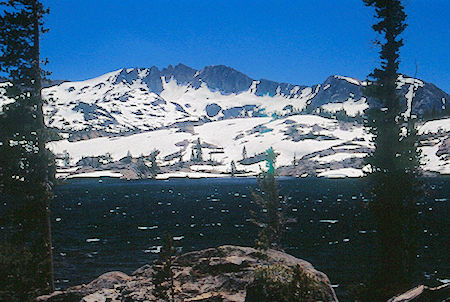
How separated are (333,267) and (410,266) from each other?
1650cm

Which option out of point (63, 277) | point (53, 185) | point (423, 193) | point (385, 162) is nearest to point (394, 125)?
point (385, 162)

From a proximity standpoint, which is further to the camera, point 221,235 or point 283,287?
point 221,235

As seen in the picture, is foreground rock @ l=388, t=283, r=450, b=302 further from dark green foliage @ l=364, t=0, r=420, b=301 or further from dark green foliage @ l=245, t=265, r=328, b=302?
dark green foliage @ l=364, t=0, r=420, b=301

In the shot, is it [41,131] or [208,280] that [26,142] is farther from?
[208,280]

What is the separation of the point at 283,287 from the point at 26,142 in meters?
17.4

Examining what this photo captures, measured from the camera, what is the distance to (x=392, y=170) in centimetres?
2578

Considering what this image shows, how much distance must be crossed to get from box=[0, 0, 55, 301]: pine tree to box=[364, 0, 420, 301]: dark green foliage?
20.9 metres

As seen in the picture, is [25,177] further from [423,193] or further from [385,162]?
[423,193]

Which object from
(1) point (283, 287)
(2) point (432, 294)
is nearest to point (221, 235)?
(1) point (283, 287)

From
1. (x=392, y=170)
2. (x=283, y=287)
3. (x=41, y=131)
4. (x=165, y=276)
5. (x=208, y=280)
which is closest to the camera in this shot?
(x=283, y=287)

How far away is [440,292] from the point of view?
10.2 meters

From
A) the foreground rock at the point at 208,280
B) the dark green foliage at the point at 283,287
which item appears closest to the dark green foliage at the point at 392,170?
the foreground rock at the point at 208,280

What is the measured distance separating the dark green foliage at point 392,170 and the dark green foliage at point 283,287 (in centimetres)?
1061

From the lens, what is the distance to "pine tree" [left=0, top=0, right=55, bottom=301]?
69.5 feet
